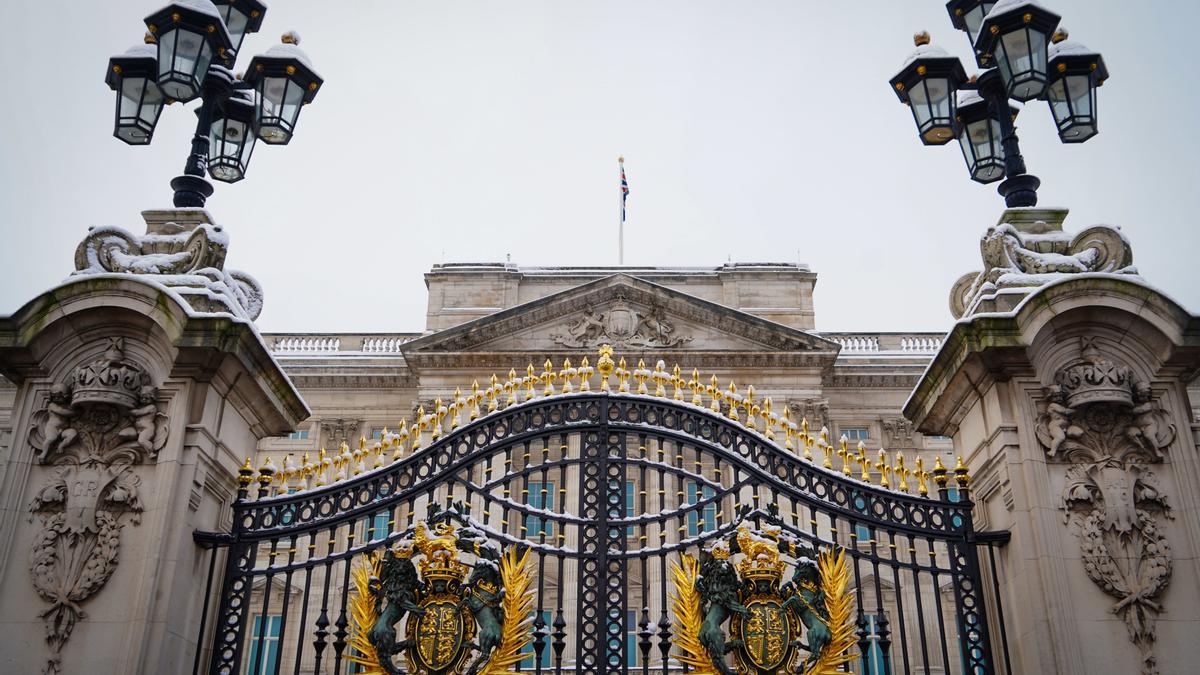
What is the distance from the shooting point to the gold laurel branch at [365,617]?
7.46 m

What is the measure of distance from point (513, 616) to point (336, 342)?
27.3 metres

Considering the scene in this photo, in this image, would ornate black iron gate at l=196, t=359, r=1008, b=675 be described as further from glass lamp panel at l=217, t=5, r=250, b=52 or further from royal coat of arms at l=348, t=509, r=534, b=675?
glass lamp panel at l=217, t=5, r=250, b=52

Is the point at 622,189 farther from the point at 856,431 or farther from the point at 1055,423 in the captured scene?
the point at 1055,423

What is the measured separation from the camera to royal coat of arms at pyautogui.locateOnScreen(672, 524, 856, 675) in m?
7.29

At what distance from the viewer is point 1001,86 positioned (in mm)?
8875

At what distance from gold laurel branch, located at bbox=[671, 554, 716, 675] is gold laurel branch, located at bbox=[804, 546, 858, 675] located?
0.75 meters

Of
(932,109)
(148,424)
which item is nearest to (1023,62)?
(932,109)

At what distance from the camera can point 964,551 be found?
782cm

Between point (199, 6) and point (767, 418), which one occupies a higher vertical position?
point (199, 6)

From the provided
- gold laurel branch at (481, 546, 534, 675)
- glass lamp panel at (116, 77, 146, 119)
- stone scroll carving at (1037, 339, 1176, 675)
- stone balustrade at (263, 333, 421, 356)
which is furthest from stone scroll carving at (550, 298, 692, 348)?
stone scroll carving at (1037, 339, 1176, 675)

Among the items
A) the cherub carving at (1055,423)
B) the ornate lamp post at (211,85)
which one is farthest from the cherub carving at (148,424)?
the cherub carving at (1055,423)

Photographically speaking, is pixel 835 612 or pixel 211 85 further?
pixel 211 85

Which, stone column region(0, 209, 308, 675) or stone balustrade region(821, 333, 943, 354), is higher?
stone balustrade region(821, 333, 943, 354)

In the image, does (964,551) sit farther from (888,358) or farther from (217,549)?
(888,358)
